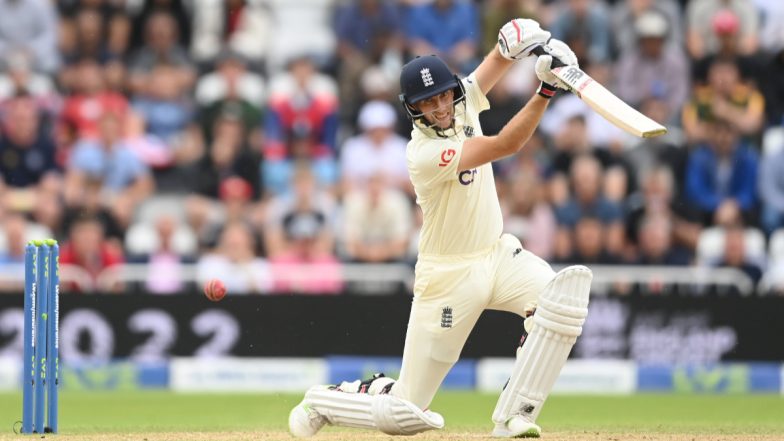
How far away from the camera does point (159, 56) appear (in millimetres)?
11930

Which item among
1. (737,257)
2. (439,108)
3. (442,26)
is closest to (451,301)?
(439,108)

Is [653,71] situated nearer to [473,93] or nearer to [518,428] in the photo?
[473,93]

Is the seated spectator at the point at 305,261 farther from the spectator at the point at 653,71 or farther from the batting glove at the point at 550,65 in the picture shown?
the batting glove at the point at 550,65

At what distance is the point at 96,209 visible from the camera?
1059 centimetres

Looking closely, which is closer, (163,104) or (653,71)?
(163,104)

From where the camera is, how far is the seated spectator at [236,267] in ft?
34.0

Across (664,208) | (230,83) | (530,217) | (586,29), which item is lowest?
(530,217)

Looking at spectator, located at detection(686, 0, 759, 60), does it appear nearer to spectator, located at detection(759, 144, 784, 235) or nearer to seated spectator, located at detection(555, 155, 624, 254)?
spectator, located at detection(759, 144, 784, 235)

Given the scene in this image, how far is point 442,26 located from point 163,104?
230 cm

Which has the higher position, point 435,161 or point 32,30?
point 32,30

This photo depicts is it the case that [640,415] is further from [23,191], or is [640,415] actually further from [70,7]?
[70,7]

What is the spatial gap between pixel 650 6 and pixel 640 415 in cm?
477

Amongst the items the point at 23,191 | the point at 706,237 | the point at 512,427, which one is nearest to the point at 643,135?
the point at 512,427

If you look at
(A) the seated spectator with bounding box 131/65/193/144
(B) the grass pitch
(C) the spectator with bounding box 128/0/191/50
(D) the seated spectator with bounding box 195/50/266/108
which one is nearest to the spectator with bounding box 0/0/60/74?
(C) the spectator with bounding box 128/0/191/50
